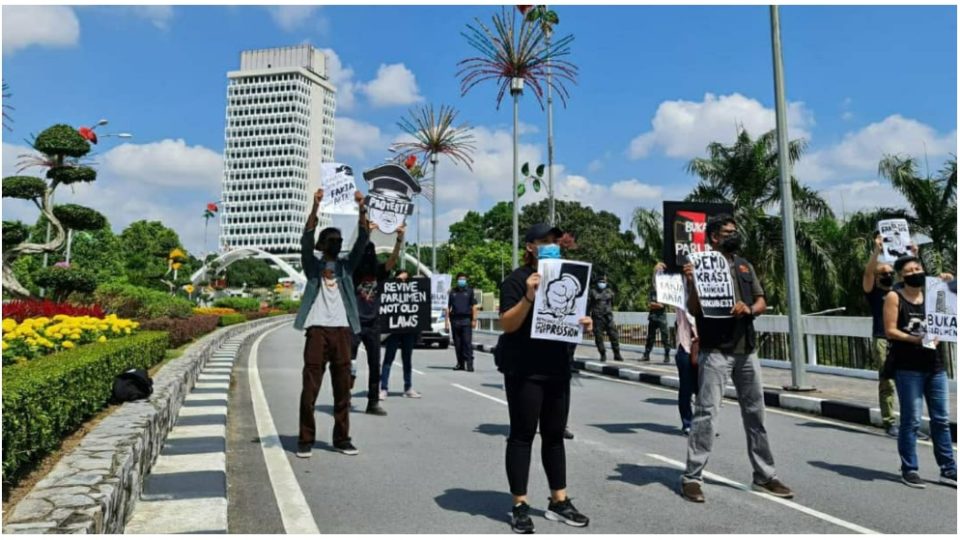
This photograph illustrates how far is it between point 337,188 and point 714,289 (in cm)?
369

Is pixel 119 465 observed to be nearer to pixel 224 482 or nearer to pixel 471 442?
pixel 224 482

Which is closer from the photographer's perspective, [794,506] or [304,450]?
[794,506]

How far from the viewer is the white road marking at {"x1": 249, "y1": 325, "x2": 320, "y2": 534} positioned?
440 cm

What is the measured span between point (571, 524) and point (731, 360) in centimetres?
169

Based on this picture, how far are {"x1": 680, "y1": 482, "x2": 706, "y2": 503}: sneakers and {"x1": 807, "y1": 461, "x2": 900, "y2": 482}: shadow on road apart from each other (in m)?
1.60

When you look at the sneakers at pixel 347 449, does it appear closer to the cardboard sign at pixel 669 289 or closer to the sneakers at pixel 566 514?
the sneakers at pixel 566 514

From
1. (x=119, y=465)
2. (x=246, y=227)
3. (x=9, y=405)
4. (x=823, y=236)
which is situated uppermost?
(x=246, y=227)

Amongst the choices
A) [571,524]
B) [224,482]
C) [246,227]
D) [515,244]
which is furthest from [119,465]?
[246,227]

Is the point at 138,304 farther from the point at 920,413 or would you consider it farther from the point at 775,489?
the point at 920,413

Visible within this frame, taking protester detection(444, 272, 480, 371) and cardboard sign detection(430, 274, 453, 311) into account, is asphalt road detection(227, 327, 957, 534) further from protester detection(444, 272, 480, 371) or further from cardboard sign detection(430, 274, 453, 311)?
cardboard sign detection(430, 274, 453, 311)

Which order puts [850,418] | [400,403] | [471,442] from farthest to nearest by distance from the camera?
[400,403]
[850,418]
[471,442]

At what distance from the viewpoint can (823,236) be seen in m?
23.2

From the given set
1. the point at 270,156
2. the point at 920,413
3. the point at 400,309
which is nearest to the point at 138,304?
the point at 400,309

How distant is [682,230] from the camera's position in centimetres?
775
